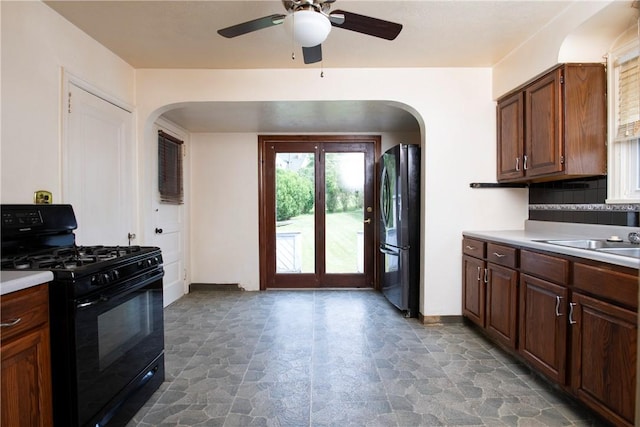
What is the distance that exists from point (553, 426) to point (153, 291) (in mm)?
2265

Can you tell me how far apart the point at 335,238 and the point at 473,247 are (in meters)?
1.98

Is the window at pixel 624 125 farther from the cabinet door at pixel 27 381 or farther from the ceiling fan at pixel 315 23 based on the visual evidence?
the cabinet door at pixel 27 381

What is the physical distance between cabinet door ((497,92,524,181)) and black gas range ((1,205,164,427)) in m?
2.77

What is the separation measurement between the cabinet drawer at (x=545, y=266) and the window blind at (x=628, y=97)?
0.94 meters

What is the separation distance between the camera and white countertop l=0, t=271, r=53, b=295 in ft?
3.58

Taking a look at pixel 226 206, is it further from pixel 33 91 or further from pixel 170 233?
pixel 33 91

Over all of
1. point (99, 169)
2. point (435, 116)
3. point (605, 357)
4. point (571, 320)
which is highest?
point (435, 116)

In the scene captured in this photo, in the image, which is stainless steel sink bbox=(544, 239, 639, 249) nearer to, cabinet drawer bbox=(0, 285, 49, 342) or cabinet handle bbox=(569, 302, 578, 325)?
cabinet handle bbox=(569, 302, 578, 325)

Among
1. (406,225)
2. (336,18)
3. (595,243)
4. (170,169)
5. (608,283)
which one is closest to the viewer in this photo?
(608,283)

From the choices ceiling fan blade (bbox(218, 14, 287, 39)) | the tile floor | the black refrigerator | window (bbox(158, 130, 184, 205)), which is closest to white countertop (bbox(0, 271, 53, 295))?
the tile floor

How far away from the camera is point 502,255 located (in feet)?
7.59

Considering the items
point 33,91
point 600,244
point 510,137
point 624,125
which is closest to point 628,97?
point 624,125

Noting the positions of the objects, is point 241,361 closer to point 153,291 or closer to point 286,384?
point 286,384

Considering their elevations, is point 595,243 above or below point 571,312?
above
